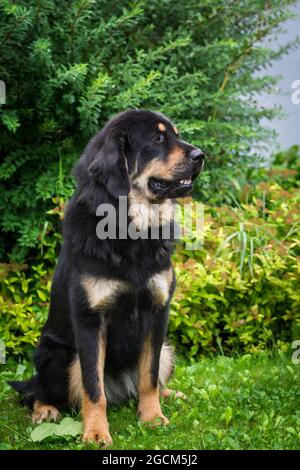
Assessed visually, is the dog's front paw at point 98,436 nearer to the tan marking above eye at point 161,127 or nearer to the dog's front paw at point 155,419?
the dog's front paw at point 155,419

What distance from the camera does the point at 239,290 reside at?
5.83 m

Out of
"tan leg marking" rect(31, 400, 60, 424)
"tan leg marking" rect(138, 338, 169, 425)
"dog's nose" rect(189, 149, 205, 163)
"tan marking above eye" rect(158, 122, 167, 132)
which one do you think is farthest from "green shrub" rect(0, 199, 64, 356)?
"dog's nose" rect(189, 149, 205, 163)

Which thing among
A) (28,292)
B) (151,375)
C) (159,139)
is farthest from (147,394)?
(28,292)

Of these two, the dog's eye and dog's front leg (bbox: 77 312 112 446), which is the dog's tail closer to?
dog's front leg (bbox: 77 312 112 446)

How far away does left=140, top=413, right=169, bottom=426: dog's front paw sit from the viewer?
398cm

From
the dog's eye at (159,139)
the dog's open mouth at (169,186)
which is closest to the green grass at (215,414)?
the dog's open mouth at (169,186)

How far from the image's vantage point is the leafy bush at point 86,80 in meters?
5.68

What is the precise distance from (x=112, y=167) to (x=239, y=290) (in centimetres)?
242

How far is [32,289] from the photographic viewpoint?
5973 millimetres

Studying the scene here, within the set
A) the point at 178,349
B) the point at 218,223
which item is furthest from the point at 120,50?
the point at 178,349

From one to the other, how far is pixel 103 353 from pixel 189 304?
6.75 feet

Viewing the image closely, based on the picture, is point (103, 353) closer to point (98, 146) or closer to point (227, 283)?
point (98, 146)

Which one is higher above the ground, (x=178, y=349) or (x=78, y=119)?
(x=78, y=119)

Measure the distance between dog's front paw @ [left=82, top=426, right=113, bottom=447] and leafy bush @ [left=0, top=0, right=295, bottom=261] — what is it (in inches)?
93.3
